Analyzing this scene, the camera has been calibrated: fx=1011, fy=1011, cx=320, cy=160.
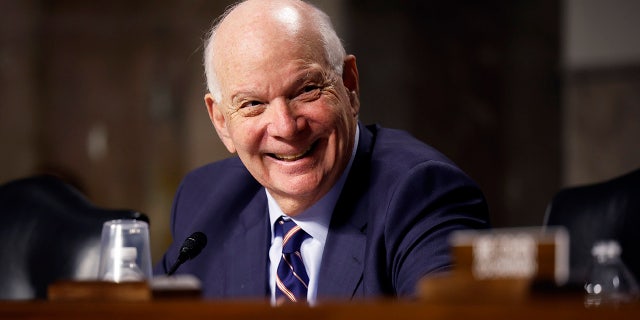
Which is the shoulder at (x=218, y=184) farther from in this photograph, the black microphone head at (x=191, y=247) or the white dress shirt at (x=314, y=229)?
the black microphone head at (x=191, y=247)

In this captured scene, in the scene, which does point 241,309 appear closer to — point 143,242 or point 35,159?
point 143,242

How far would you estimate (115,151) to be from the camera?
5.08 m

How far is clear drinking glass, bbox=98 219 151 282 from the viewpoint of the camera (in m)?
1.82

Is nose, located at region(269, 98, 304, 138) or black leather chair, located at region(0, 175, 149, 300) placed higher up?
nose, located at region(269, 98, 304, 138)

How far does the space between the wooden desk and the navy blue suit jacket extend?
29.9 inches

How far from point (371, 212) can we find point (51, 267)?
0.84 meters

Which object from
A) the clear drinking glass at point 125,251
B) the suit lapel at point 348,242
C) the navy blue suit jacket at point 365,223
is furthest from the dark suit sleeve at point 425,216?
the clear drinking glass at point 125,251

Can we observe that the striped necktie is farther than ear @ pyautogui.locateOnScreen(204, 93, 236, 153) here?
No

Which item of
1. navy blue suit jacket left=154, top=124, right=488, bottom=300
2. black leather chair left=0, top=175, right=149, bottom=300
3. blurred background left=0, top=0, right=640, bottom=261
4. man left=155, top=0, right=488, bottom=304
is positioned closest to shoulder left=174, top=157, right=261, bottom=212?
navy blue suit jacket left=154, top=124, right=488, bottom=300

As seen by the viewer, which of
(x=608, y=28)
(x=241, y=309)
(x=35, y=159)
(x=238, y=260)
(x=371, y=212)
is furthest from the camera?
(x=35, y=159)

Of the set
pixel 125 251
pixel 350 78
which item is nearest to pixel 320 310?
pixel 125 251

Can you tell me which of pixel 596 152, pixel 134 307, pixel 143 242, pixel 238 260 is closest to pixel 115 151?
pixel 596 152

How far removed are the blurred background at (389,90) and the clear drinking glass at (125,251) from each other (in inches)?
109

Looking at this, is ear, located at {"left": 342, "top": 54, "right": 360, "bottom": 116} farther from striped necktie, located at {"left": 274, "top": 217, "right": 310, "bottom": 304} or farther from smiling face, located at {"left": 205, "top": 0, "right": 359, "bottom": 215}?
striped necktie, located at {"left": 274, "top": 217, "right": 310, "bottom": 304}
